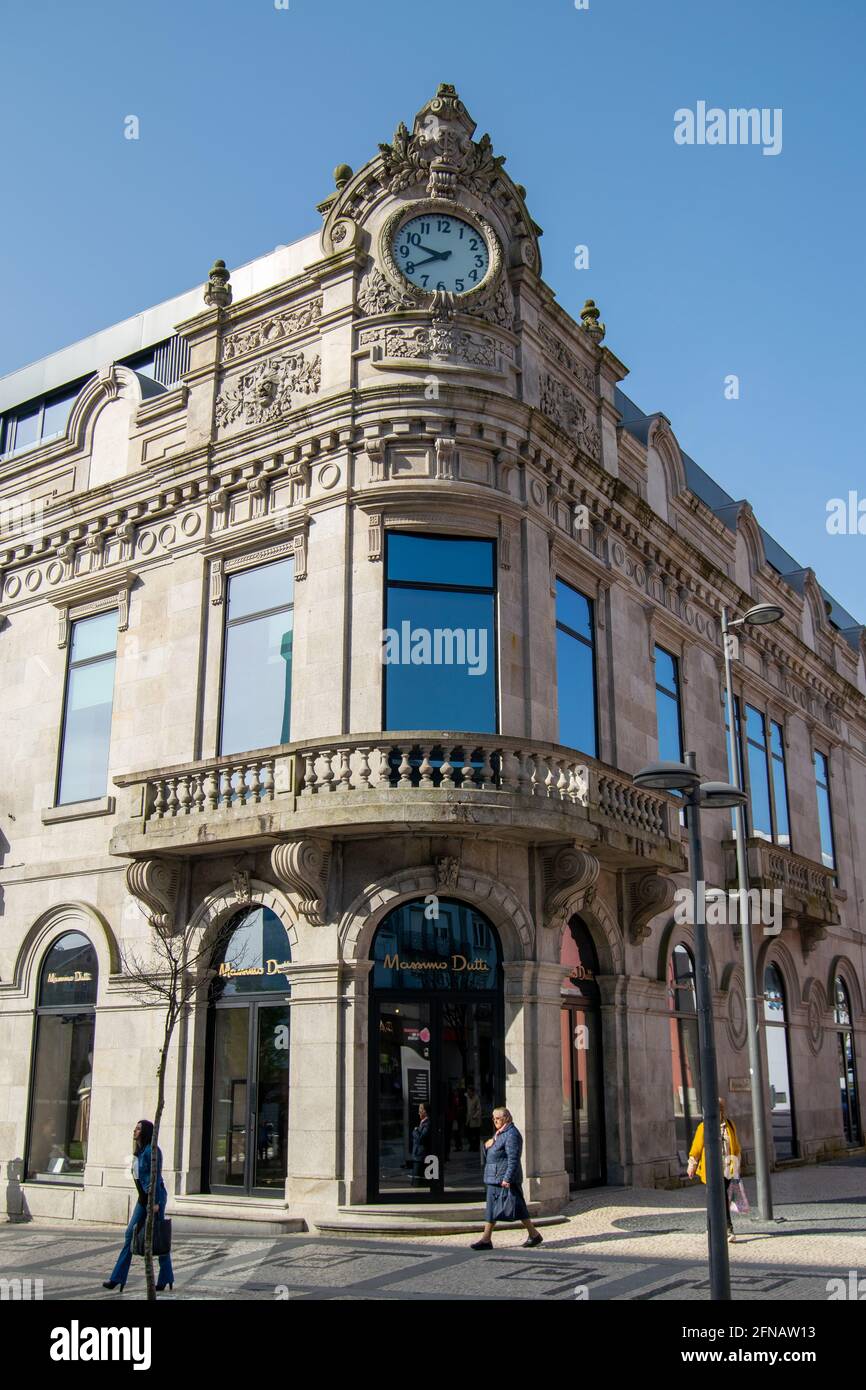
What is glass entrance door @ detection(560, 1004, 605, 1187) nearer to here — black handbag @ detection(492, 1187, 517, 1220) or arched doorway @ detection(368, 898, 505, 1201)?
arched doorway @ detection(368, 898, 505, 1201)

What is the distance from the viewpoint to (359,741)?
17.4 meters

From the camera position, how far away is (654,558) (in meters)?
25.1

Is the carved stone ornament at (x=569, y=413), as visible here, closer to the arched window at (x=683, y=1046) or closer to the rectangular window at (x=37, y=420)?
the arched window at (x=683, y=1046)

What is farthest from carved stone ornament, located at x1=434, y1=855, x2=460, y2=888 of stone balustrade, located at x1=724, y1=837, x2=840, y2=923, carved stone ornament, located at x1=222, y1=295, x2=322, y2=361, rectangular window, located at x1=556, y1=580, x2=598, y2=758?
stone balustrade, located at x1=724, y1=837, x2=840, y2=923

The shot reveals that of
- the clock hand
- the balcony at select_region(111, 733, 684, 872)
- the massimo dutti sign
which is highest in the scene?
the clock hand

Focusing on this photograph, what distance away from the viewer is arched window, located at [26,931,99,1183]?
20531 millimetres

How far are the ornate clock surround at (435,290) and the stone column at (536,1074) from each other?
10.6 meters

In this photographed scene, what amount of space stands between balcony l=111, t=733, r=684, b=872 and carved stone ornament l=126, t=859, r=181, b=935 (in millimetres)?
336

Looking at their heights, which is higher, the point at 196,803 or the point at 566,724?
the point at 566,724

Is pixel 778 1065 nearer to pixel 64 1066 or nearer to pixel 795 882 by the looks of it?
pixel 795 882

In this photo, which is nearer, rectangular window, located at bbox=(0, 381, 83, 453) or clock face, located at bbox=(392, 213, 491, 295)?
clock face, located at bbox=(392, 213, 491, 295)
